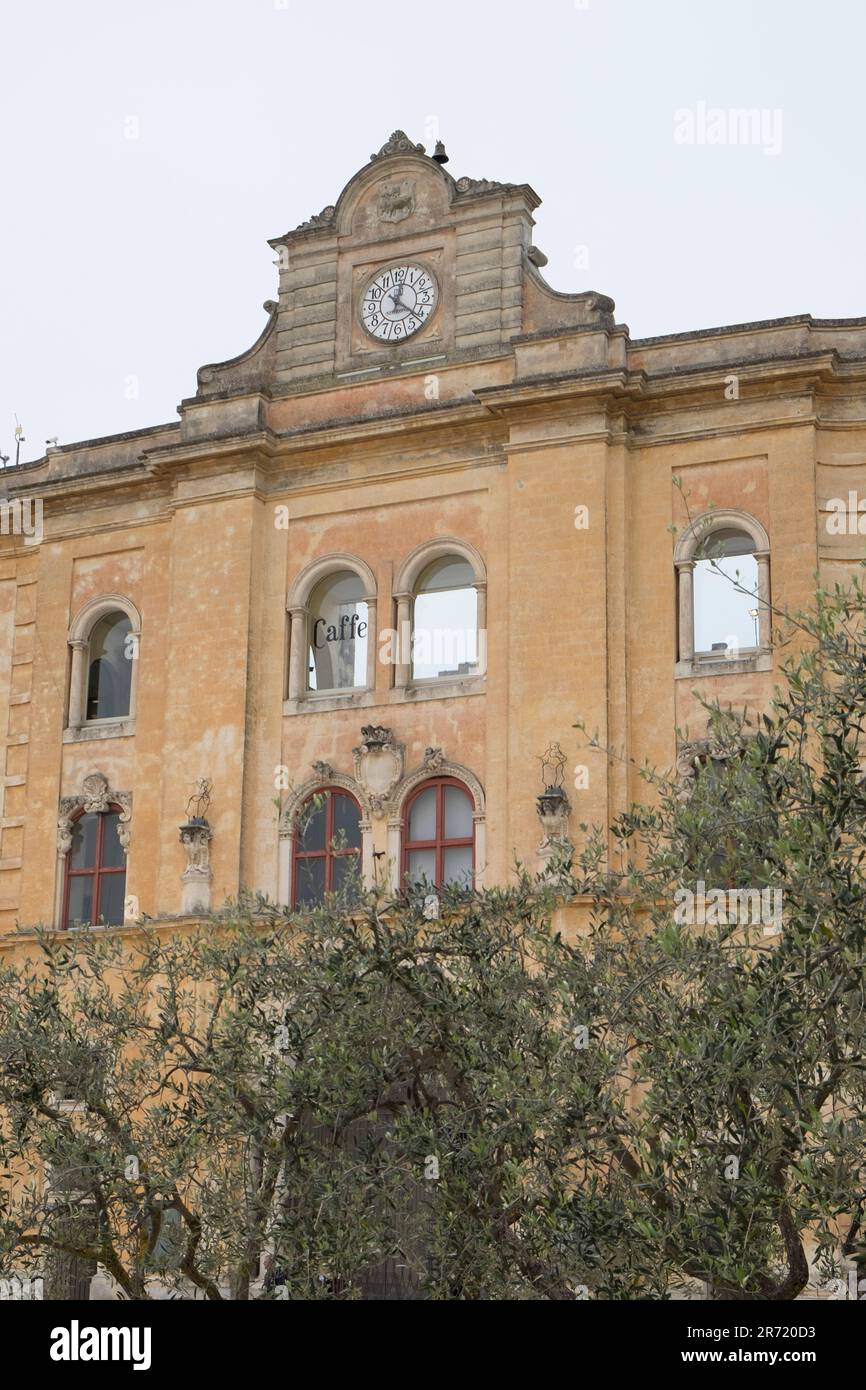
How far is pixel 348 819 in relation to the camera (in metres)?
22.8

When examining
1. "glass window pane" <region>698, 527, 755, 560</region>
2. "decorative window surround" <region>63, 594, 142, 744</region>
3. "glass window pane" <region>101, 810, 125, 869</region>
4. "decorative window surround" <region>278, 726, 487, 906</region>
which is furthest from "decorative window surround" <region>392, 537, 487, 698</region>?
"glass window pane" <region>101, 810, 125, 869</region>

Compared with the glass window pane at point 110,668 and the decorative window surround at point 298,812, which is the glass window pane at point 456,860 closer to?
the decorative window surround at point 298,812

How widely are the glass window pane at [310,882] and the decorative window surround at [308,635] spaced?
192 cm

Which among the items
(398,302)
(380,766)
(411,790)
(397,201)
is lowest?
(411,790)

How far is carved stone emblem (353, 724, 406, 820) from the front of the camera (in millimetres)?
22391

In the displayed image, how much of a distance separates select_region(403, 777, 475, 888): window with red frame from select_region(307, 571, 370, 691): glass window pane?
2009mm

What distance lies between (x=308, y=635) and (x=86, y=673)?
11.5ft

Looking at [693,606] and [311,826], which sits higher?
[693,606]

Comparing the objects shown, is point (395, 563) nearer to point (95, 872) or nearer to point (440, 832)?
point (440, 832)

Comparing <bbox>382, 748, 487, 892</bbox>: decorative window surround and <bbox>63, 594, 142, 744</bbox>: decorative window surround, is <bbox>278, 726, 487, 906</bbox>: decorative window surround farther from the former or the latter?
<bbox>63, 594, 142, 744</bbox>: decorative window surround

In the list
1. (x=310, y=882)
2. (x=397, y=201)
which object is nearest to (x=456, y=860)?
(x=310, y=882)

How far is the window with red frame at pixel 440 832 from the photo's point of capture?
22.2 m

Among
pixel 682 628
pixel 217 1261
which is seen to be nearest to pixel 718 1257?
pixel 217 1261

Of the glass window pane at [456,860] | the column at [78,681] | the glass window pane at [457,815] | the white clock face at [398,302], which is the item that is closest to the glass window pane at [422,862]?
the glass window pane at [456,860]
